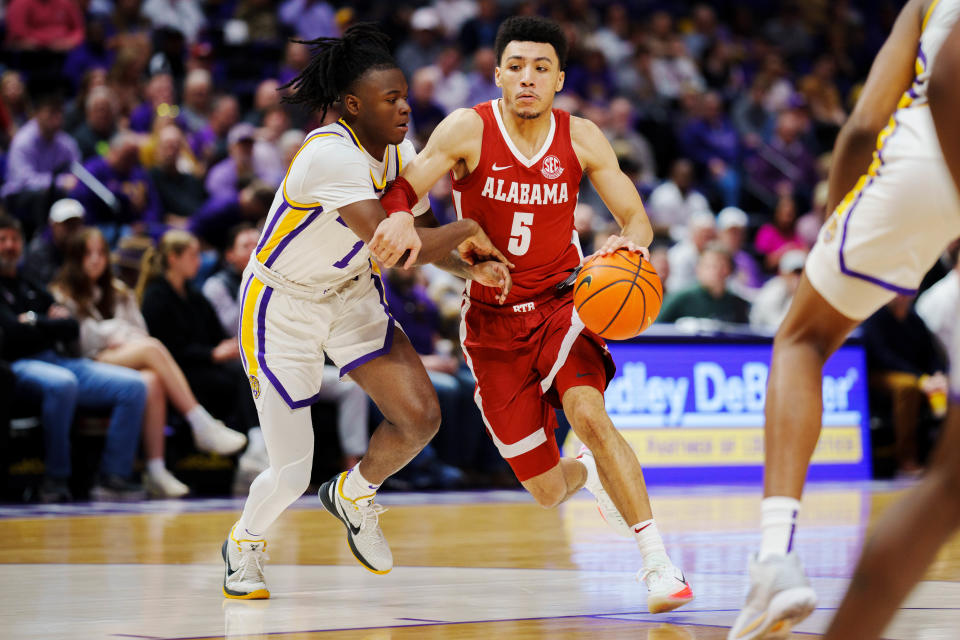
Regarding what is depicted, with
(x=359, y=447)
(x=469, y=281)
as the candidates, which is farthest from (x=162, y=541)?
(x=359, y=447)

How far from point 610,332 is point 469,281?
796 millimetres

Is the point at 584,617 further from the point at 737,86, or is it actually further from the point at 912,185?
the point at 737,86

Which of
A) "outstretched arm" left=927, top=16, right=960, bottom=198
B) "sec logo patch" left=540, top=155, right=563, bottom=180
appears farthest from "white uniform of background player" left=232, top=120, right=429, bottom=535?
"outstretched arm" left=927, top=16, right=960, bottom=198

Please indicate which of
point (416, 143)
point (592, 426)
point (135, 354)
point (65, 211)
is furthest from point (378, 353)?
point (416, 143)

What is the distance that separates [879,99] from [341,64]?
2288 millimetres

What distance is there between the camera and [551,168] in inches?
182

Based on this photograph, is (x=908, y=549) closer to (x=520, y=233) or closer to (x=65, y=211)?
(x=520, y=233)

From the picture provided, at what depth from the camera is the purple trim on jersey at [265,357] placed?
4469mm

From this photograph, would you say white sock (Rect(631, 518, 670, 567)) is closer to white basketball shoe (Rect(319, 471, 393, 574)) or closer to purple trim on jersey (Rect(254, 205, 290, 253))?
white basketball shoe (Rect(319, 471, 393, 574))

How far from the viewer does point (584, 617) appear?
378 cm

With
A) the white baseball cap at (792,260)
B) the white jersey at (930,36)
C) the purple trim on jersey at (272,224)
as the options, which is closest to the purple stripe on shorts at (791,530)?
the white jersey at (930,36)

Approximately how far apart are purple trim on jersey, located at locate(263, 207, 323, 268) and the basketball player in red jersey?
0.26 meters

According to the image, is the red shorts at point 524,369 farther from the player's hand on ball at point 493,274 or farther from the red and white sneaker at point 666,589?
the red and white sneaker at point 666,589

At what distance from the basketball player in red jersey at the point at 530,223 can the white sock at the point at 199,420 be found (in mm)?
3722
